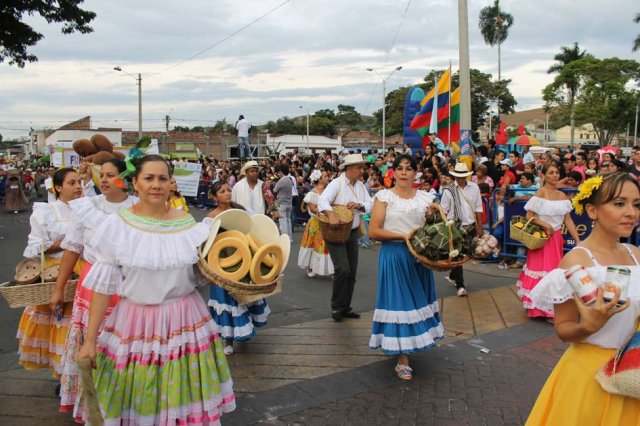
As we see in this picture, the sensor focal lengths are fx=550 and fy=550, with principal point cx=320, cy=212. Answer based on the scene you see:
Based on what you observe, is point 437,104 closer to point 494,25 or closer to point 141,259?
point 141,259

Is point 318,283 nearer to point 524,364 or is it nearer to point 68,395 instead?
point 524,364

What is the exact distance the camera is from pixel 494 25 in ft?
211

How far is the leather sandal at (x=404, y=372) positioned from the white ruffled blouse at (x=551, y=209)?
9.62 feet

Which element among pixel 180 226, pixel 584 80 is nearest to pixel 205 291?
pixel 180 226

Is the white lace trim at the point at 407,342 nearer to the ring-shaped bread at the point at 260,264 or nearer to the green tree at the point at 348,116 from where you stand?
the ring-shaped bread at the point at 260,264

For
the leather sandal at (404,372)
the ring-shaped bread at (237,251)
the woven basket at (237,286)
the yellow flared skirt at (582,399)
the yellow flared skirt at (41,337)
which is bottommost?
the leather sandal at (404,372)

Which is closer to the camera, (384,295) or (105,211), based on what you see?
(105,211)

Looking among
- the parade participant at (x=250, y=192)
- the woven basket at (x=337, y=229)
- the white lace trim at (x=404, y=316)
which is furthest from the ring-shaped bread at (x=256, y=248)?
the parade participant at (x=250, y=192)

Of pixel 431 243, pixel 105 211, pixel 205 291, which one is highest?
pixel 105 211

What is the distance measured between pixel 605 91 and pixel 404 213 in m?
46.6

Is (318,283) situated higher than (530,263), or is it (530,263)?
(530,263)

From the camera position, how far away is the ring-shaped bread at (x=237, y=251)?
3.10 m

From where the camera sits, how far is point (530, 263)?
22.2ft

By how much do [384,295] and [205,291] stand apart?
404cm
